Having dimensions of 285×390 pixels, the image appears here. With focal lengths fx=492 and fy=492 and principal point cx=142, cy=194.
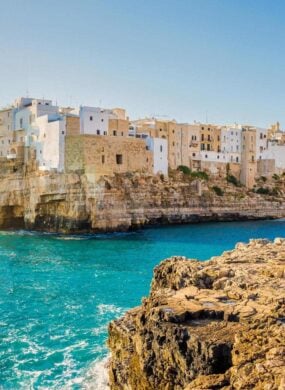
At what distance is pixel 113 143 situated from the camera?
166ft

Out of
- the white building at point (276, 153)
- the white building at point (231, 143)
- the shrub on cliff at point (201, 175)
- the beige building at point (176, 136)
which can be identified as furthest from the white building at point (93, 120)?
the white building at point (276, 153)

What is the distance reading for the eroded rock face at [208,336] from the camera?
8.67 metres

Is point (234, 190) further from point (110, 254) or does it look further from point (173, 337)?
point (173, 337)

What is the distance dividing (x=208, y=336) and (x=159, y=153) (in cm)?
4752

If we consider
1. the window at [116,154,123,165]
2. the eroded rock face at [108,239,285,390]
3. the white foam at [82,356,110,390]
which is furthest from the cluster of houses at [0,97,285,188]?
the eroded rock face at [108,239,285,390]

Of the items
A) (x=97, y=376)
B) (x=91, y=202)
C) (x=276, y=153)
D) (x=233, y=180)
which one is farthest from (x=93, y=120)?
(x=97, y=376)

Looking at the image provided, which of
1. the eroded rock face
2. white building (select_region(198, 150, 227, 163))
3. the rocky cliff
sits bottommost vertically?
the eroded rock face

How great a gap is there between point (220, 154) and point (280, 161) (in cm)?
1222

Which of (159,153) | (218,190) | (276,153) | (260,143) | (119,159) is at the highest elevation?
(260,143)

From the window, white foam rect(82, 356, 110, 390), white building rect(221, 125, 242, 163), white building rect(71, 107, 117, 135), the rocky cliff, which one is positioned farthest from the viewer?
white building rect(221, 125, 242, 163)

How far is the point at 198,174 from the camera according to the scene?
62.4 m

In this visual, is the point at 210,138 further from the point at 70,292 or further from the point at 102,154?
the point at 70,292

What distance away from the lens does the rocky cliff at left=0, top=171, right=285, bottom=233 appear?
48.1 metres

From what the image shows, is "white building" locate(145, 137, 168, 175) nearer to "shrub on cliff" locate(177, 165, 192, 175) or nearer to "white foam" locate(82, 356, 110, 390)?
"shrub on cliff" locate(177, 165, 192, 175)
